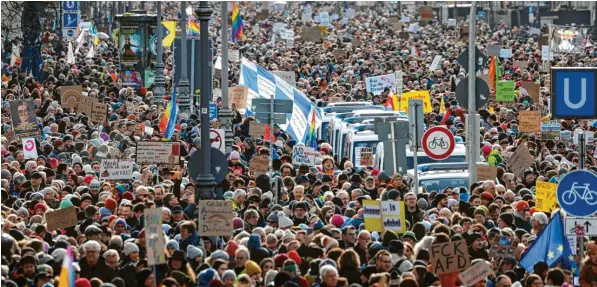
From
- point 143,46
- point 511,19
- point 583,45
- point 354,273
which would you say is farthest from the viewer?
point 511,19

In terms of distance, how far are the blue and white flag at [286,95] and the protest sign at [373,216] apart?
10335 millimetres

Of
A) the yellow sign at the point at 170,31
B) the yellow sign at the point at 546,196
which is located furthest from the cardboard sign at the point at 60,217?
the yellow sign at the point at 170,31

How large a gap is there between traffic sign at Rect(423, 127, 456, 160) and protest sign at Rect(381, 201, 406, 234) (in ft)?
15.5

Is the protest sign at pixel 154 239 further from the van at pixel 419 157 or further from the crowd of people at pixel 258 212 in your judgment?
the van at pixel 419 157

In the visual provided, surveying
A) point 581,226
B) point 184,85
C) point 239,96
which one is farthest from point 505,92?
point 581,226

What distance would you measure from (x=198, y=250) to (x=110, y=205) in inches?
137

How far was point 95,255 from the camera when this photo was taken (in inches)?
629

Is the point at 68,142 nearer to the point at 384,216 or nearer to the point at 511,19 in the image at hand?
the point at 384,216

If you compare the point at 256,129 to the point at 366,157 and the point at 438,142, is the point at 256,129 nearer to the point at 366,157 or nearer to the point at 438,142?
the point at 366,157

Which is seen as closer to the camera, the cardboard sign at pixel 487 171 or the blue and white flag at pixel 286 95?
the cardboard sign at pixel 487 171

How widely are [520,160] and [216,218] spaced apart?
777 centimetres

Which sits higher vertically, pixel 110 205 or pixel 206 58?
pixel 206 58

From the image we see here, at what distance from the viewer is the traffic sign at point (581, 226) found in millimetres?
16617

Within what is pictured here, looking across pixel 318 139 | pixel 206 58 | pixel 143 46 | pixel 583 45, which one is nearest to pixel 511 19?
pixel 583 45
